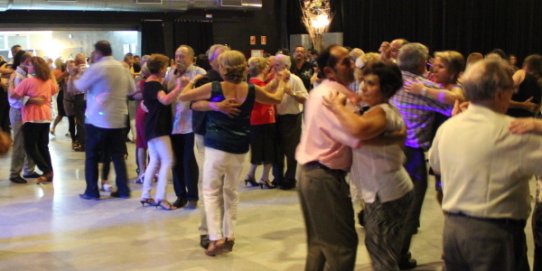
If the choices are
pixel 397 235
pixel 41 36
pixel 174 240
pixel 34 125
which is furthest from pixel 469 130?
pixel 41 36

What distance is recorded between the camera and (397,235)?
288 centimetres

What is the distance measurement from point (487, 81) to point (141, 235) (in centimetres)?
338

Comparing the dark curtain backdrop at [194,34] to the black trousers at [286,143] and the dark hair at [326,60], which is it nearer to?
the black trousers at [286,143]

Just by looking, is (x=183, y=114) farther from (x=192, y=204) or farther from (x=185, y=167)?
(x=192, y=204)

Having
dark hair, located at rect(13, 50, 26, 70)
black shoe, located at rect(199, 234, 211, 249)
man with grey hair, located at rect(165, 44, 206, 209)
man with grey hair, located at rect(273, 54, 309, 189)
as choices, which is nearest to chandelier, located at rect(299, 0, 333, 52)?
dark hair, located at rect(13, 50, 26, 70)

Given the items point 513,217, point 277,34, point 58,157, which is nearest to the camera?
point 513,217

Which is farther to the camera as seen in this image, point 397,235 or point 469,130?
point 397,235

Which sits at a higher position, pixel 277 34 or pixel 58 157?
pixel 277 34

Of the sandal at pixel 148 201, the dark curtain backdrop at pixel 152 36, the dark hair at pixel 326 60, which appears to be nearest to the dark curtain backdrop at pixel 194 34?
the dark curtain backdrop at pixel 152 36

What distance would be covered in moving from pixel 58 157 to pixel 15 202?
8.71ft

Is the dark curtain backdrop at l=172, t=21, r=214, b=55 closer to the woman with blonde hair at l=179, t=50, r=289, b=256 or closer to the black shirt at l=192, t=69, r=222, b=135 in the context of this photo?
the black shirt at l=192, t=69, r=222, b=135

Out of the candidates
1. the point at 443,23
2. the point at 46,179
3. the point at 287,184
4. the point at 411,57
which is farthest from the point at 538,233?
the point at 443,23

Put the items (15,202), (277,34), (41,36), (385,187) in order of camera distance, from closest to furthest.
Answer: (385,187) < (15,202) < (41,36) < (277,34)

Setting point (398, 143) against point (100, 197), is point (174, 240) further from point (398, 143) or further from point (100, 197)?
point (398, 143)
